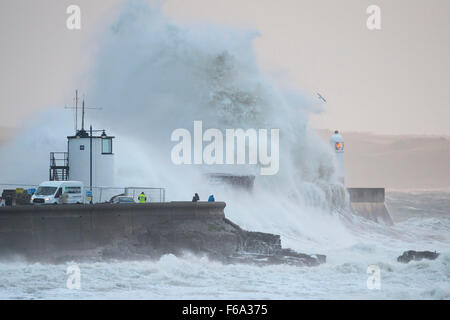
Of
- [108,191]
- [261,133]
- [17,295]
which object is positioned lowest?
[17,295]

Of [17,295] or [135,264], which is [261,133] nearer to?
[135,264]

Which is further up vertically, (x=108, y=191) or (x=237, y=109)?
(x=237, y=109)

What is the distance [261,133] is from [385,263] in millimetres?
14561

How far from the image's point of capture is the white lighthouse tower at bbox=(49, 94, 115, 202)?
27344 mm

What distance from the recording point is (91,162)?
27234 millimetres

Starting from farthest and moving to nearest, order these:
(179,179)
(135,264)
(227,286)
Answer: (179,179) → (135,264) → (227,286)

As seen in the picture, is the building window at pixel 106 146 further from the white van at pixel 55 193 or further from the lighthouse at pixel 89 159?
the white van at pixel 55 193

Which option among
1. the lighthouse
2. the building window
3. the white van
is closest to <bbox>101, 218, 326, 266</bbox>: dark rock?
the white van

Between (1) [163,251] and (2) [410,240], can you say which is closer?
(1) [163,251]

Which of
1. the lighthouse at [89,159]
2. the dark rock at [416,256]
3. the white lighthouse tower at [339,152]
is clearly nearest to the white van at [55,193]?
the lighthouse at [89,159]

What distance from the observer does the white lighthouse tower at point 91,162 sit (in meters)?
27.3

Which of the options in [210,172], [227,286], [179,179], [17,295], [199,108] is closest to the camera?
[17,295]

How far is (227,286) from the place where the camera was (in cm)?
2244

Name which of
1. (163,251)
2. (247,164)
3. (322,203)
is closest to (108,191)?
(163,251)
